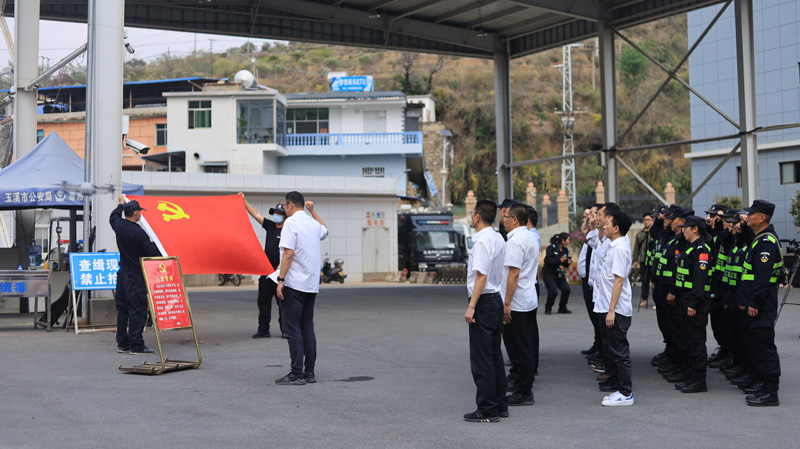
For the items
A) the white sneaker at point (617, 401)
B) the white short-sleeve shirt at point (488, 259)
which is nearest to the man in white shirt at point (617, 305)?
the white sneaker at point (617, 401)

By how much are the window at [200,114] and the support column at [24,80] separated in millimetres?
26014

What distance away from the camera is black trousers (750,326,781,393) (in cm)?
734

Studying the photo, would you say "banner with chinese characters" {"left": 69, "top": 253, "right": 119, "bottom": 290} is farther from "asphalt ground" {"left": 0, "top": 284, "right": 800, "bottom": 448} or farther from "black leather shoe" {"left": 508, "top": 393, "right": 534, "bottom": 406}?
"black leather shoe" {"left": 508, "top": 393, "right": 534, "bottom": 406}

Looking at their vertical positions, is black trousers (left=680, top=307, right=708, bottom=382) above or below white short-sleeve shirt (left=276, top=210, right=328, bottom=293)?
below

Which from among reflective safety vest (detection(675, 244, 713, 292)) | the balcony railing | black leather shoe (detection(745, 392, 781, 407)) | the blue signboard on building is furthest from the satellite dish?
black leather shoe (detection(745, 392, 781, 407))

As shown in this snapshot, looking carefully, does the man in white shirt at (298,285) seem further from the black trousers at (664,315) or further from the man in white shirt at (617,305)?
the black trousers at (664,315)

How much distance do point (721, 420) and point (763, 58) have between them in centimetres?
2752

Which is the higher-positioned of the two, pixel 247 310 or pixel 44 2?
pixel 44 2

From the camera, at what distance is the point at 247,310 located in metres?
17.5

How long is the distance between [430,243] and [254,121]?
522 inches

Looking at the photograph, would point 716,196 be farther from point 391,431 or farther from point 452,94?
point 452,94

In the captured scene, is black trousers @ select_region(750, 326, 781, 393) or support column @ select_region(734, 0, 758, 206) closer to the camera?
black trousers @ select_region(750, 326, 781, 393)

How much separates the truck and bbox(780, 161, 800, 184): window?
14.0 metres

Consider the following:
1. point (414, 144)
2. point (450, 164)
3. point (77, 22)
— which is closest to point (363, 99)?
point (414, 144)
